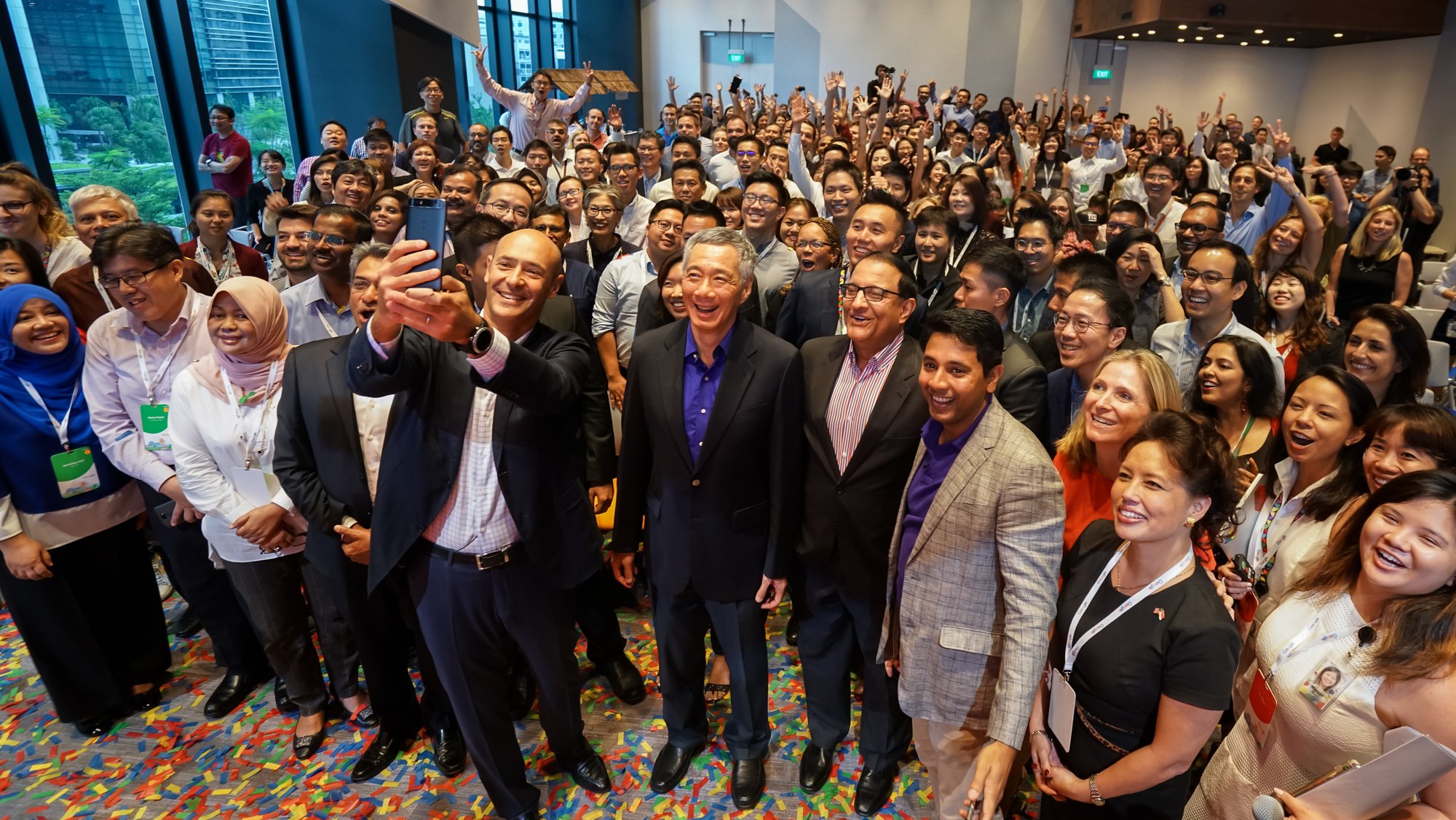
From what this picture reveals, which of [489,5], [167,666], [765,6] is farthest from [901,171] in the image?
[765,6]

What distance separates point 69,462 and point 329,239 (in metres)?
1.26

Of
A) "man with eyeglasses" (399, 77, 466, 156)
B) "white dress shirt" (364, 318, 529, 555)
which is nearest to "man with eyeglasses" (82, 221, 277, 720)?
"white dress shirt" (364, 318, 529, 555)

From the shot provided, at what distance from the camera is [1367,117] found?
548 inches

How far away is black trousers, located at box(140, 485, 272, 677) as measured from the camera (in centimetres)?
295

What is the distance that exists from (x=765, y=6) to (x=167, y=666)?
1769 cm

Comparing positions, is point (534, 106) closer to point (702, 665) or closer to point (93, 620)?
point (93, 620)

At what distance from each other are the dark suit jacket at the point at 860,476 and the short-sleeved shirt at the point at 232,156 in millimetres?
6880

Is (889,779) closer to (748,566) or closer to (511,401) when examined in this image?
(748,566)

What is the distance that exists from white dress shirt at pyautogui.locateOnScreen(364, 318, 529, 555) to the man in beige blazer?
3.75 feet

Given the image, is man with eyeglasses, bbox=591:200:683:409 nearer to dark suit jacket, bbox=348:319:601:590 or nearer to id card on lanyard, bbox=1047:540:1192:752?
dark suit jacket, bbox=348:319:601:590

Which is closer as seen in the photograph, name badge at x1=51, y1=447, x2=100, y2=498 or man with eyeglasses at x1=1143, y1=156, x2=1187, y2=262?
name badge at x1=51, y1=447, x2=100, y2=498

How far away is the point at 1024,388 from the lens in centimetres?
258

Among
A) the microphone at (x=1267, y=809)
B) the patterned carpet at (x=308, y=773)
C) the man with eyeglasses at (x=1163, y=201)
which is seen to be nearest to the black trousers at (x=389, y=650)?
the patterned carpet at (x=308, y=773)

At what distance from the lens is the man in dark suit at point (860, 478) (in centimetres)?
223
